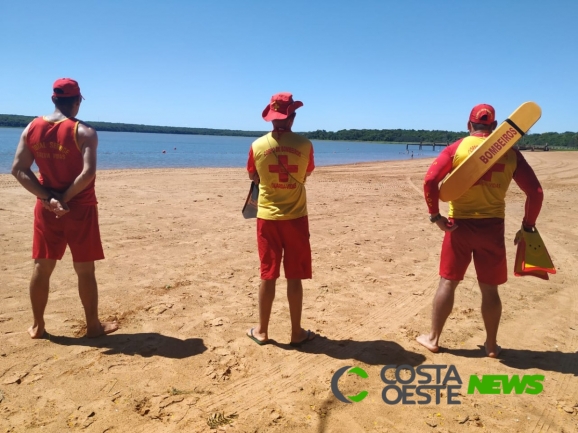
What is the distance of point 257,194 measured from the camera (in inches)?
154

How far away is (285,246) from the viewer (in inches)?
143

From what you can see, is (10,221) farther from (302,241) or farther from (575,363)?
(575,363)

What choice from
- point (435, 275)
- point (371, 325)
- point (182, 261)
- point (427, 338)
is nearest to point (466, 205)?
point (427, 338)

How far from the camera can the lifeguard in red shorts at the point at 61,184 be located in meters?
3.38

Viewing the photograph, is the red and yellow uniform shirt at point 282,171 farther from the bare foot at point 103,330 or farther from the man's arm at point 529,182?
the bare foot at point 103,330

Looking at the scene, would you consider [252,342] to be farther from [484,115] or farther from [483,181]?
[484,115]

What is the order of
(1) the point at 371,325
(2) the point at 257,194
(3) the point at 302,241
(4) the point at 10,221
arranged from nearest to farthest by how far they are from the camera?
(3) the point at 302,241, (2) the point at 257,194, (1) the point at 371,325, (4) the point at 10,221

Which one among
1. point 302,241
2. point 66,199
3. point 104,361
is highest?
point 66,199

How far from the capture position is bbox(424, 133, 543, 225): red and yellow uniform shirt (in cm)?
332

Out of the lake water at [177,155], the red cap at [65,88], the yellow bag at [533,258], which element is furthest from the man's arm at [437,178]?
the lake water at [177,155]

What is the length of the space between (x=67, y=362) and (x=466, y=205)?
11.5 ft

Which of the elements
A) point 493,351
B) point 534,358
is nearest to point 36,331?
point 493,351

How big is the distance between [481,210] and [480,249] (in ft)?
1.06

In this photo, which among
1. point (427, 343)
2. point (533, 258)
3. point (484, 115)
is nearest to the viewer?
point (484, 115)
